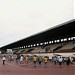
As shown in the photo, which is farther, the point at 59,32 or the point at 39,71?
the point at 59,32

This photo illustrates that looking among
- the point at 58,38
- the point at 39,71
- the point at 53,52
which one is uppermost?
the point at 58,38

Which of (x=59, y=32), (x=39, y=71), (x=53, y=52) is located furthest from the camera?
(x=53, y=52)

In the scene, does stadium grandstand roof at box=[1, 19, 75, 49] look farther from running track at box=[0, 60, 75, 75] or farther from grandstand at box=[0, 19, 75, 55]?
running track at box=[0, 60, 75, 75]

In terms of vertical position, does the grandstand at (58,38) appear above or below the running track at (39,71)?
above

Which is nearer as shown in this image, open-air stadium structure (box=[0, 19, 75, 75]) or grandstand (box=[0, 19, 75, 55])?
open-air stadium structure (box=[0, 19, 75, 75])

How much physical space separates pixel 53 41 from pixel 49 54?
14195 mm

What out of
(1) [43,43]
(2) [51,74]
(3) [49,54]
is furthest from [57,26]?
(1) [43,43]

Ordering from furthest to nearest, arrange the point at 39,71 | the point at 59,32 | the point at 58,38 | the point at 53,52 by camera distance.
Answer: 1. the point at 58,38
2. the point at 53,52
3. the point at 59,32
4. the point at 39,71

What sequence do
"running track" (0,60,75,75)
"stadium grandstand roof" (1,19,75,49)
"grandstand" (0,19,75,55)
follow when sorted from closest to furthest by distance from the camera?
"running track" (0,60,75,75) < "stadium grandstand roof" (1,19,75,49) < "grandstand" (0,19,75,55)

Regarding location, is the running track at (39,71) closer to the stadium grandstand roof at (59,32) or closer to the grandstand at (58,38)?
the stadium grandstand roof at (59,32)

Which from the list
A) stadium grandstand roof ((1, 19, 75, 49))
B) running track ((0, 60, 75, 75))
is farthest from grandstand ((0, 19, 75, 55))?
running track ((0, 60, 75, 75))

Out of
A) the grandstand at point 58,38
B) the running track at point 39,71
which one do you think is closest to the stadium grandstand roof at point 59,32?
A: the grandstand at point 58,38

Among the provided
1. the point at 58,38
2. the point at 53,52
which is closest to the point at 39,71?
the point at 53,52

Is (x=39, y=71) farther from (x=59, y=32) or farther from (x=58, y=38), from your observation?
(x=58, y=38)
